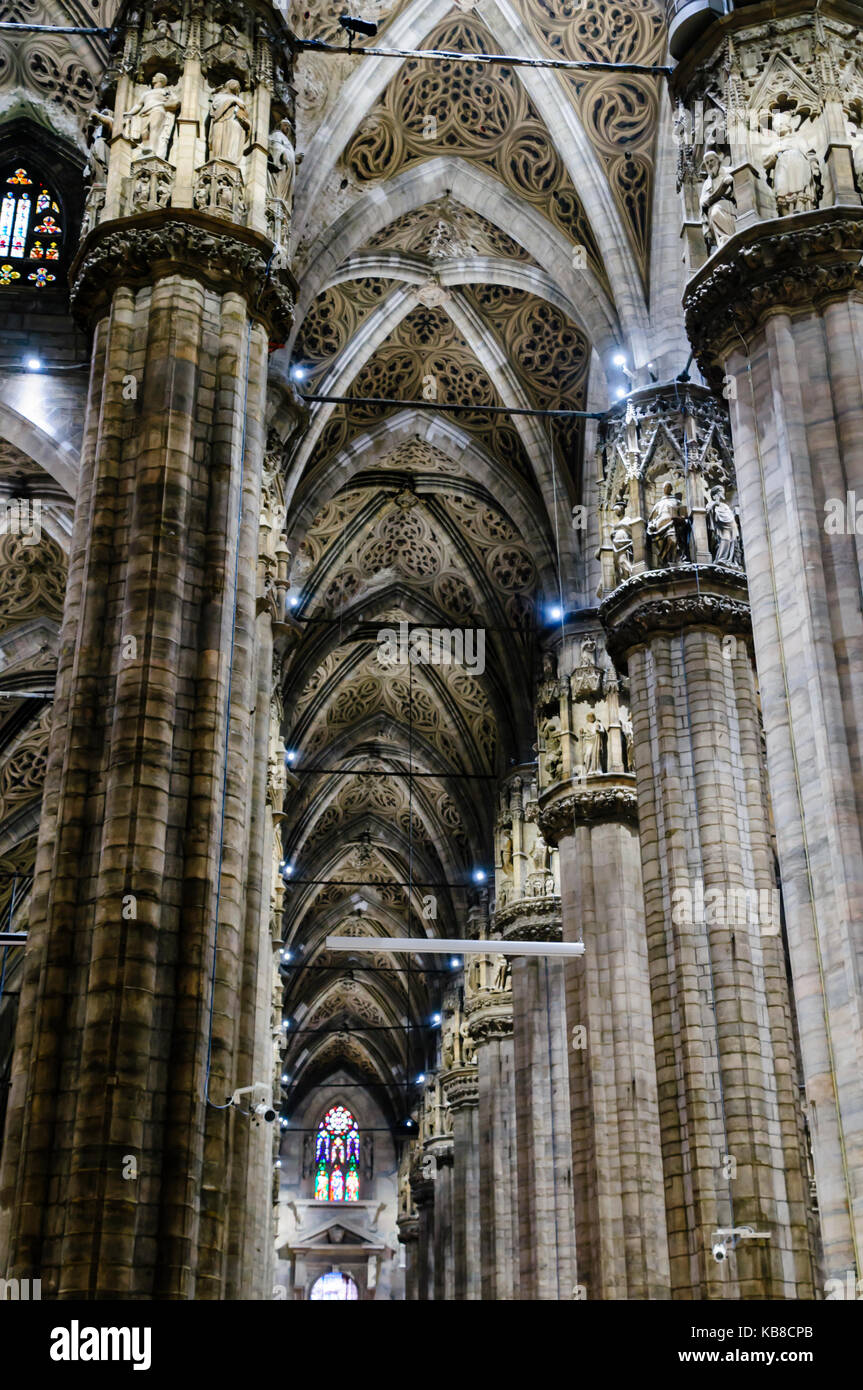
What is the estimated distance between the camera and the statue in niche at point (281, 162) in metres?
12.8

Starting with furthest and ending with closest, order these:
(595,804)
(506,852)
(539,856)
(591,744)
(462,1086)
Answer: (462,1086)
(506,852)
(539,856)
(591,744)
(595,804)

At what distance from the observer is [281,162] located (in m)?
12.9

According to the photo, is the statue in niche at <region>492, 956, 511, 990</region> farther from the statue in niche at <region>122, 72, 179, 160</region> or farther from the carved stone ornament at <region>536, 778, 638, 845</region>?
the statue in niche at <region>122, 72, 179, 160</region>

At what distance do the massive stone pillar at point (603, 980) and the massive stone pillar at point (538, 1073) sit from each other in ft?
9.67

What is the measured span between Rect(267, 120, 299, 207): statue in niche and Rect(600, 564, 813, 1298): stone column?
6.14 metres

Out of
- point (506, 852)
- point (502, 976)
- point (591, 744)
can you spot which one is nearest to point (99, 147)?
point (591, 744)

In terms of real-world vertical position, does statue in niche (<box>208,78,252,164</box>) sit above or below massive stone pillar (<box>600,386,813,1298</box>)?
above

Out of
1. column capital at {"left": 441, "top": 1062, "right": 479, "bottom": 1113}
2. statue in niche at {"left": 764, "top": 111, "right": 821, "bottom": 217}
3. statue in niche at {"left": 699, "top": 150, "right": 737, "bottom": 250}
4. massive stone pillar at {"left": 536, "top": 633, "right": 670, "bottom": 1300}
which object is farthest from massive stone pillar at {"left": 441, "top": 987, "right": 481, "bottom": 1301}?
statue in niche at {"left": 764, "top": 111, "right": 821, "bottom": 217}

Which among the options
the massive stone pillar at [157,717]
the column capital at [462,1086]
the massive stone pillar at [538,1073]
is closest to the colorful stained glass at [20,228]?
the massive stone pillar at [157,717]

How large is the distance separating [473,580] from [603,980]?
1087 cm

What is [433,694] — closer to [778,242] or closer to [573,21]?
[573,21]

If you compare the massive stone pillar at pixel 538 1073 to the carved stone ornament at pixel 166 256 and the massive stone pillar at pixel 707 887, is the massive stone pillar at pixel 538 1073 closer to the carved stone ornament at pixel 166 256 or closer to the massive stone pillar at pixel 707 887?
the massive stone pillar at pixel 707 887

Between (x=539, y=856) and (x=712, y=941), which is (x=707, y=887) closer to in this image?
(x=712, y=941)

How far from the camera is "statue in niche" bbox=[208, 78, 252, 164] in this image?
40.5 ft
